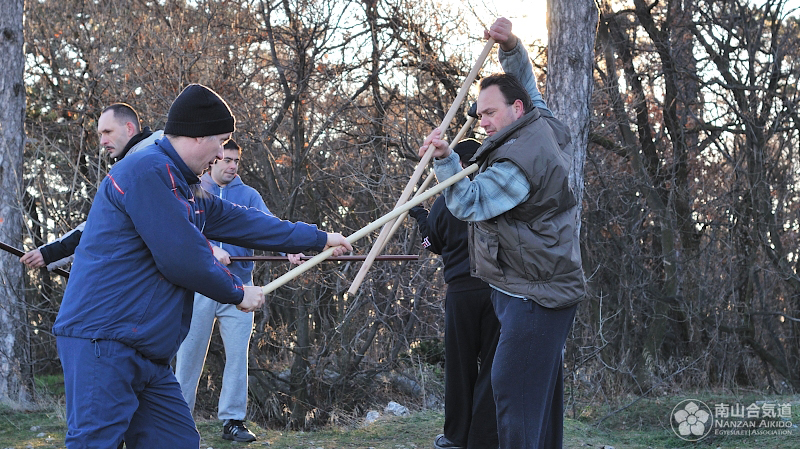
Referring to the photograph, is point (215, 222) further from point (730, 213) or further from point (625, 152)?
point (730, 213)

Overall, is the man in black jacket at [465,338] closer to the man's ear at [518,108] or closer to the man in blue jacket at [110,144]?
the man's ear at [518,108]

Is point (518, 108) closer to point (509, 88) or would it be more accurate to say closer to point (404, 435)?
point (509, 88)

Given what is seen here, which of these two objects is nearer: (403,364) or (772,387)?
(403,364)

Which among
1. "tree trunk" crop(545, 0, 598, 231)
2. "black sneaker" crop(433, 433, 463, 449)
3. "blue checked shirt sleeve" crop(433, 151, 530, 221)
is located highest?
"tree trunk" crop(545, 0, 598, 231)

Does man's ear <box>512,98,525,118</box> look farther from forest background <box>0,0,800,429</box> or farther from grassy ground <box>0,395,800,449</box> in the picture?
forest background <box>0,0,800,429</box>

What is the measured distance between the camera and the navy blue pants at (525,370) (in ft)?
11.7

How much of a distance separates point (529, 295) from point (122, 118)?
287 centimetres

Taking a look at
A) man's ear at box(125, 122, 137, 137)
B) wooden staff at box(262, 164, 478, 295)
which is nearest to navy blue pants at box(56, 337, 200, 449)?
wooden staff at box(262, 164, 478, 295)

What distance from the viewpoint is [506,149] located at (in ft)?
11.8

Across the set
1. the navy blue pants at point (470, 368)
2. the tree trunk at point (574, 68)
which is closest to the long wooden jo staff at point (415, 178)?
the navy blue pants at point (470, 368)

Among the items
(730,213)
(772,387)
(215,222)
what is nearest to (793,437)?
(215,222)

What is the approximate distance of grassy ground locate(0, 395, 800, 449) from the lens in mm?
5805

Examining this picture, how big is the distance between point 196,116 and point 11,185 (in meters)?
6.95

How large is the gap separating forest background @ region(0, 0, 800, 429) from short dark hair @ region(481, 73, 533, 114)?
14.6 ft
